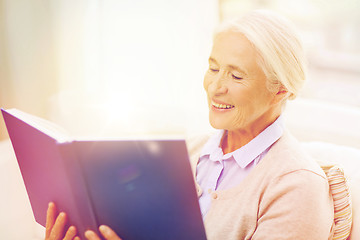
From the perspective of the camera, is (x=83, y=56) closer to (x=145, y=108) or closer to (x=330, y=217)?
(x=145, y=108)

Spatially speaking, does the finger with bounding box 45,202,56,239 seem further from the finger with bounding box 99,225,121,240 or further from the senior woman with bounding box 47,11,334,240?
the finger with bounding box 99,225,121,240

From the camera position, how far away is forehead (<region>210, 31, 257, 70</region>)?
3.55 feet

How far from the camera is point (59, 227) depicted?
0.96 metres

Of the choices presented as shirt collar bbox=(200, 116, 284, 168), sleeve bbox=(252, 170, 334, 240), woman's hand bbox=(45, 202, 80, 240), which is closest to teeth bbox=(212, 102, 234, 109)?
shirt collar bbox=(200, 116, 284, 168)

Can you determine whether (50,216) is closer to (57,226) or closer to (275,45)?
(57,226)

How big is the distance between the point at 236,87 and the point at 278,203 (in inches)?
13.3

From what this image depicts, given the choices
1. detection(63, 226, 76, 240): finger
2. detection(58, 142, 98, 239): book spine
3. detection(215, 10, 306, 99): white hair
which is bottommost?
detection(63, 226, 76, 240): finger

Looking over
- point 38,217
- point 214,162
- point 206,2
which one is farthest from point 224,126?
point 206,2

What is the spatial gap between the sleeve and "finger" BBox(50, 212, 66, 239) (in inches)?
18.8

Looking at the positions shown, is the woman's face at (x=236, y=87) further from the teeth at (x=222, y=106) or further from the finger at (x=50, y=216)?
the finger at (x=50, y=216)

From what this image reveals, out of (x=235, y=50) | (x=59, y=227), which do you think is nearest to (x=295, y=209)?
(x=235, y=50)

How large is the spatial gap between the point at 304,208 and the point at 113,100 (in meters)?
1.38

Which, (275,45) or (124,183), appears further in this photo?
(275,45)

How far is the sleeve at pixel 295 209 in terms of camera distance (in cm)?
96
